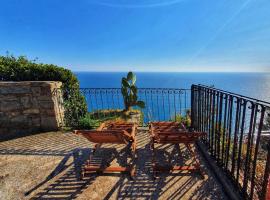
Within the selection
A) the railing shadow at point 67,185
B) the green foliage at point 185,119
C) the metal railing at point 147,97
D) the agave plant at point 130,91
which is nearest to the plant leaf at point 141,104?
the agave plant at point 130,91

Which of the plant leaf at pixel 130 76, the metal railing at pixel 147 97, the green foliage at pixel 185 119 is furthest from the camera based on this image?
the plant leaf at pixel 130 76

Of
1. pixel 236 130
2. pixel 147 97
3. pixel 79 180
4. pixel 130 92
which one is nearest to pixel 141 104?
pixel 147 97

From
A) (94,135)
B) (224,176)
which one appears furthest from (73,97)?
(224,176)

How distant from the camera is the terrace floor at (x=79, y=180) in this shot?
2.88 m

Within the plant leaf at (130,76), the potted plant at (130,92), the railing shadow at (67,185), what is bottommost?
the railing shadow at (67,185)

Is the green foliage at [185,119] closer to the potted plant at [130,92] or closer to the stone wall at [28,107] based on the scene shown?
the potted plant at [130,92]

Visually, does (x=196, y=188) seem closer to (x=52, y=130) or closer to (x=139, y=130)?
(x=139, y=130)

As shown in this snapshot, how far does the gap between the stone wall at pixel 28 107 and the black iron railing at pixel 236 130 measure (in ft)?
11.8

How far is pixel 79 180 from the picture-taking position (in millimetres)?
3273

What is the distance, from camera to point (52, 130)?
18.6 ft

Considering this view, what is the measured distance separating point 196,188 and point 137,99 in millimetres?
5497

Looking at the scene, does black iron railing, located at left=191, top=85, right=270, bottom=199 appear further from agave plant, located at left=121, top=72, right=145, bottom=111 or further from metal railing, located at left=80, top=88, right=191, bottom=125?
agave plant, located at left=121, top=72, right=145, bottom=111

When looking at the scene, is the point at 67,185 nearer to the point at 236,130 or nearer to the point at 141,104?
the point at 236,130

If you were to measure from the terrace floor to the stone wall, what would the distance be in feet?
4.01
